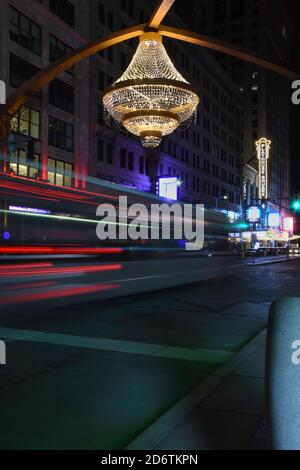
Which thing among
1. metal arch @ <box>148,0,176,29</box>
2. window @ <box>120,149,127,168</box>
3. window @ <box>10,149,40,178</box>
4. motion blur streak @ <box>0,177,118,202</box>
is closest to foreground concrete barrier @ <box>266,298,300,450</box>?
motion blur streak @ <box>0,177,118,202</box>

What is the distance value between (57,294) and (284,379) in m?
8.98

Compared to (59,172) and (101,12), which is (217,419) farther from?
(101,12)

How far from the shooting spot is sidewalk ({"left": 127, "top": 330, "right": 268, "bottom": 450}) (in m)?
4.62

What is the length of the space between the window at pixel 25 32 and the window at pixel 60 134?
5182mm

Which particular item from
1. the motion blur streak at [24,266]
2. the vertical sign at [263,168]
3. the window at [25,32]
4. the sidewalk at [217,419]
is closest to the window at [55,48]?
the window at [25,32]

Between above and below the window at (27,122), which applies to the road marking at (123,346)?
below

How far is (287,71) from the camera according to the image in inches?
472

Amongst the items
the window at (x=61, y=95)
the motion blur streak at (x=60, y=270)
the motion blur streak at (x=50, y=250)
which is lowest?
the motion blur streak at (x=60, y=270)

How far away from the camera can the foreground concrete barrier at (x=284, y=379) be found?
11.6 feet

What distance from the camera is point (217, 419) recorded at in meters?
5.29

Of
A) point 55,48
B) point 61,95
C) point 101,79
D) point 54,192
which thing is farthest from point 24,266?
point 101,79

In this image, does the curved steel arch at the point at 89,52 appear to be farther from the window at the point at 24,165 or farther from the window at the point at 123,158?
the window at the point at 123,158
